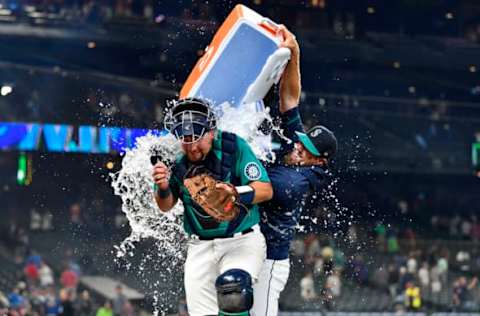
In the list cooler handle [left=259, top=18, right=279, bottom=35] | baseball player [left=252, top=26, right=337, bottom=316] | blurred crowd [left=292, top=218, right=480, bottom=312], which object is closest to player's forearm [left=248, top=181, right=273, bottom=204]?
baseball player [left=252, top=26, right=337, bottom=316]

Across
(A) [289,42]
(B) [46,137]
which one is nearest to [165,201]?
(A) [289,42]

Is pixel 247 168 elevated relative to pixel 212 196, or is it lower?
elevated

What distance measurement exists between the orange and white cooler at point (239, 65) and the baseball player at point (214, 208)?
91 centimetres

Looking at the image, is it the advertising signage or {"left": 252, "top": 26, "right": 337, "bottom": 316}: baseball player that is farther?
the advertising signage

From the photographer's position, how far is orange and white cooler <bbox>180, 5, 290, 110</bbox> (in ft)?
21.8

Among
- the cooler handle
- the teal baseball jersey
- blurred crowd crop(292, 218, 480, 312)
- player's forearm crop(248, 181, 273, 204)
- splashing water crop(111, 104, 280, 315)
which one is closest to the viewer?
player's forearm crop(248, 181, 273, 204)

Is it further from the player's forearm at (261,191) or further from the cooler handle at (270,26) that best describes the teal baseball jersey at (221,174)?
the cooler handle at (270,26)

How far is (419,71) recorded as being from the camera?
70.1ft

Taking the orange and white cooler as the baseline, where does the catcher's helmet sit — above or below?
below

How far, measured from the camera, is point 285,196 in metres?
6.04

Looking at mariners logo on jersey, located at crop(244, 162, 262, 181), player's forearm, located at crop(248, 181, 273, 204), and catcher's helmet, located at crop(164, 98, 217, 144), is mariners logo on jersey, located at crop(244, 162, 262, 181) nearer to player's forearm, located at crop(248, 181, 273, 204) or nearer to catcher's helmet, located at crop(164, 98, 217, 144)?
player's forearm, located at crop(248, 181, 273, 204)

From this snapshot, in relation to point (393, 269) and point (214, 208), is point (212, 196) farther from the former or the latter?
point (393, 269)

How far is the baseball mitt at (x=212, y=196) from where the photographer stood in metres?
5.30

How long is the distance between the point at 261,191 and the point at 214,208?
1.09ft
